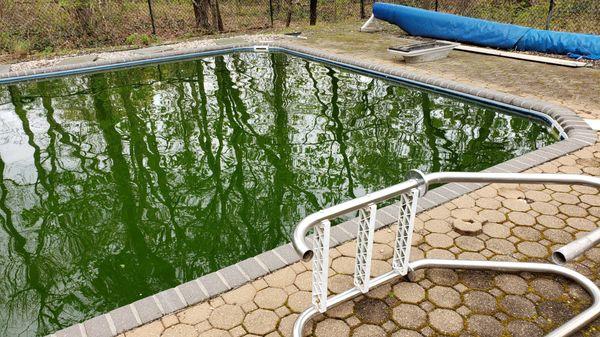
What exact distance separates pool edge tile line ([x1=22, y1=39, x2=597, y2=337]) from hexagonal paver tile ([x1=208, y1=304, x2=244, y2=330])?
5.7 inches

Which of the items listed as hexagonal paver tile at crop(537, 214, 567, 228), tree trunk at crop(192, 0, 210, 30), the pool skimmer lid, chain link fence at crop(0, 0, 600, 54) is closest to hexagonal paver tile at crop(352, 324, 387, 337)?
hexagonal paver tile at crop(537, 214, 567, 228)

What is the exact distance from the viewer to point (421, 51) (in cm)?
826

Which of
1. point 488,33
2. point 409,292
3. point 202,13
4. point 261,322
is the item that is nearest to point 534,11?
point 488,33

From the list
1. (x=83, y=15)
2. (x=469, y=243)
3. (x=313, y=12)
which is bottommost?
(x=469, y=243)

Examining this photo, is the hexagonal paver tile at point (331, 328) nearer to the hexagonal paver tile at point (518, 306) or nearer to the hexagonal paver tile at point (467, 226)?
the hexagonal paver tile at point (518, 306)

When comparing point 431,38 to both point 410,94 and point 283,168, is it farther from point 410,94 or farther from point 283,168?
point 283,168

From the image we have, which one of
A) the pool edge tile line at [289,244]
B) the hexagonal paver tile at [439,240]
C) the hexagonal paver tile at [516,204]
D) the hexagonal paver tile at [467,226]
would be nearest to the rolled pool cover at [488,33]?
the pool edge tile line at [289,244]

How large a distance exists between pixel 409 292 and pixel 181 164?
10.5ft

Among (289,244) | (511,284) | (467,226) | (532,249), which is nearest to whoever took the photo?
(511,284)

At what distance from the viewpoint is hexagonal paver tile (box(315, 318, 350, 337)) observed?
2289 millimetres

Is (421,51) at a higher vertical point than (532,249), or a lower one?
higher

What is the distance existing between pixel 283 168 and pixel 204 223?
1.30 m

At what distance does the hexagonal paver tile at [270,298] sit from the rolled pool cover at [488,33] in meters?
8.28

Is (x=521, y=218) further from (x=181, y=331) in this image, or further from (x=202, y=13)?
(x=202, y=13)
